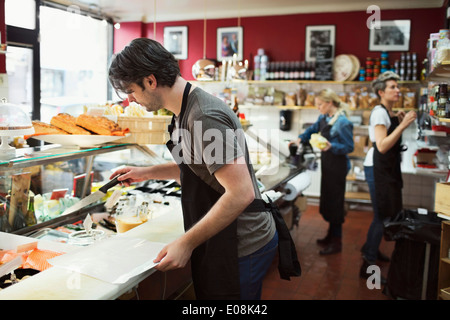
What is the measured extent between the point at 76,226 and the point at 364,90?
18.8ft

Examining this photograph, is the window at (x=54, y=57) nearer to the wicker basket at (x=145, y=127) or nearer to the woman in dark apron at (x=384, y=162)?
the wicker basket at (x=145, y=127)

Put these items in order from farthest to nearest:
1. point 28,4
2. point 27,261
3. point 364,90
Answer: point 364,90, point 28,4, point 27,261

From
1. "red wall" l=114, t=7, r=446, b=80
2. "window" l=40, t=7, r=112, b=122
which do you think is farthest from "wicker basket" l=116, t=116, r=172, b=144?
"red wall" l=114, t=7, r=446, b=80

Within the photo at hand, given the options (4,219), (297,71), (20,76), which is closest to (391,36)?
(297,71)

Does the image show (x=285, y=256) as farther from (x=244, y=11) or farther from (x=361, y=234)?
(x=244, y=11)

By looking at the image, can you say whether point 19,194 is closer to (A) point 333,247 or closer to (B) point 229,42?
(A) point 333,247

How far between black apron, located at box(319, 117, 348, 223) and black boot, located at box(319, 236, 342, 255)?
24 cm

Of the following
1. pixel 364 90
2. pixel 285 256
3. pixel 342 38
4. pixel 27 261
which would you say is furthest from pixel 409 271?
pixel 342 38

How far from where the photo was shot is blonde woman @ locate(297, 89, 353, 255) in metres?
4.75

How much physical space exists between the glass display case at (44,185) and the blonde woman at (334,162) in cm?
242

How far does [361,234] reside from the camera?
225 inches

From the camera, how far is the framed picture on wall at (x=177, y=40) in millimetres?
8375

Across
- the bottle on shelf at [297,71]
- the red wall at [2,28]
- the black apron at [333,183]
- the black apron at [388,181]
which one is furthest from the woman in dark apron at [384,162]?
the red wall at [2,28]

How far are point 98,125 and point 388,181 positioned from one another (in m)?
2.81
